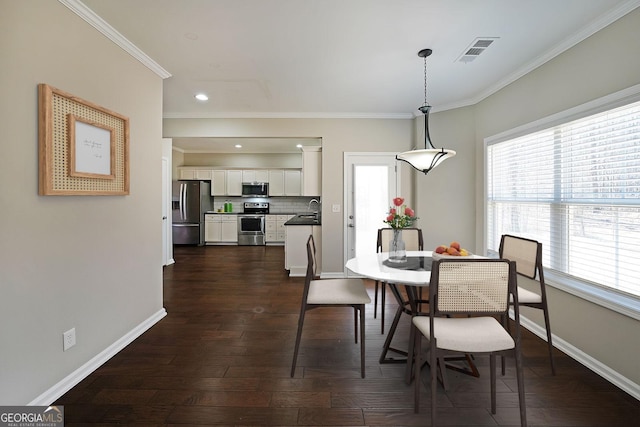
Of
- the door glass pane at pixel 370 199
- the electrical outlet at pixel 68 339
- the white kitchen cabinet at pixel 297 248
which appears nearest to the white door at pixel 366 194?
the door glass pane at pixel 370 199

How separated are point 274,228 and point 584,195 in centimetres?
639

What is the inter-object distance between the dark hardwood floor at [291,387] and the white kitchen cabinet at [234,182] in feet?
16.8

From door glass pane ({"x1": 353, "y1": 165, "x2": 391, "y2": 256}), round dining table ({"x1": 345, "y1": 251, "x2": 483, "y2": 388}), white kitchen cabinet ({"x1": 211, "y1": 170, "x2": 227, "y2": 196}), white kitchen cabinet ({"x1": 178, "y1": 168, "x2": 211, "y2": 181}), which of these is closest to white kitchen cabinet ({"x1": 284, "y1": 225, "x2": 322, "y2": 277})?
door glass pane ({"x1": 353, "y1": 165, "x2": 391, "y2": 256})

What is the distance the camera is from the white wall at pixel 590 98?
71.9 inches

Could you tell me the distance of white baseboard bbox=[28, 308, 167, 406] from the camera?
167 centimetres

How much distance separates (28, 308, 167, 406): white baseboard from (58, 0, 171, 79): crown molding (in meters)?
2.42

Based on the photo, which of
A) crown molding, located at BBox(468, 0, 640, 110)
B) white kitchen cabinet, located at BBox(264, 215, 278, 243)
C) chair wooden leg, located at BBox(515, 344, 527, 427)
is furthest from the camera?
white kitchen cabinet, located at BBox(264, 215, 278, 243)

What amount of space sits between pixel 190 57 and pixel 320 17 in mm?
1342

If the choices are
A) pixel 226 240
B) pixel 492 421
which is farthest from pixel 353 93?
pixel 226 240

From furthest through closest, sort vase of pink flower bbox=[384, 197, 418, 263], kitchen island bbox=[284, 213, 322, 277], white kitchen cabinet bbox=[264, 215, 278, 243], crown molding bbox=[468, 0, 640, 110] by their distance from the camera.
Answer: white kitchen cabinet bbox=[264, 215, 278, 243] → kitchen island bbox=[284, 213, 322, 277] → vase of pink flower bbox=[384, 197, 418, 263] → crown molding bbox=[468, 0, 640, 110]

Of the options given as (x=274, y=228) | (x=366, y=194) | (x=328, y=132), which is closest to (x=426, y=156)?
(x=366, y=194)

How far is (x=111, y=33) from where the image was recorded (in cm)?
213

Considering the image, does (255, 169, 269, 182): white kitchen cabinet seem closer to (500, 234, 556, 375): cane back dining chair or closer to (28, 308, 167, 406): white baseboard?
(28, 308, 167, 406): white baseboard

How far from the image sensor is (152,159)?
8.92 ft
